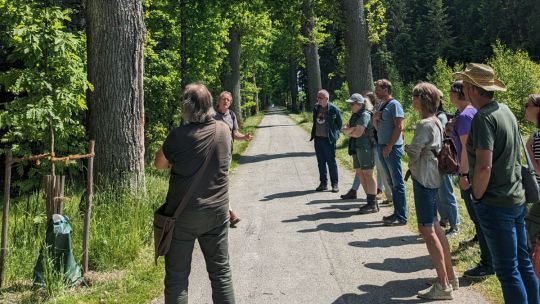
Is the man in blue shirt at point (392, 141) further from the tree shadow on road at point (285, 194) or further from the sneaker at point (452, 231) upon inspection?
the tree shadow on road at point (285, 194)

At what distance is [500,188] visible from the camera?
355cm

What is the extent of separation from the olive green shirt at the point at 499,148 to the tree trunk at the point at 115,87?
4.91 metres

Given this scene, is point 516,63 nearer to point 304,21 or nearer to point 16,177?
point 304,21

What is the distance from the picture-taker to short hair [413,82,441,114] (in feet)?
16.0

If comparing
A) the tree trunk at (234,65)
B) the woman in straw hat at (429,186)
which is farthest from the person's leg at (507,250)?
the tree trunk at (234,65)

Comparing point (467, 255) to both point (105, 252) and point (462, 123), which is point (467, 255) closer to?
point (462, 123)

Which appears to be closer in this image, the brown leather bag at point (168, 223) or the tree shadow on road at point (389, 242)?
the brown leather bag at point (168, 223)

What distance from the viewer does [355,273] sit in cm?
536

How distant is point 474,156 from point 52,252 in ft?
13.5

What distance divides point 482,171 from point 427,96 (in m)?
1.56

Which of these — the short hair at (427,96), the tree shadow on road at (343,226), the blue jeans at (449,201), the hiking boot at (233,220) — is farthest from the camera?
the hiking boot at (233,220)

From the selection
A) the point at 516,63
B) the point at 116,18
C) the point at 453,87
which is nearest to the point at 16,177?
the point at 116,18

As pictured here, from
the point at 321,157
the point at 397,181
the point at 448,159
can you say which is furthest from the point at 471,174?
the point at 321,157

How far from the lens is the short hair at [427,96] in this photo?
4863 millimetres
